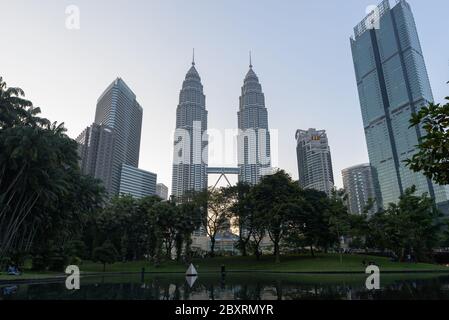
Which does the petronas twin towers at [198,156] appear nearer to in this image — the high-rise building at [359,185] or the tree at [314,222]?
the tree at [314,222]

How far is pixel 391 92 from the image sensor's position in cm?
15000

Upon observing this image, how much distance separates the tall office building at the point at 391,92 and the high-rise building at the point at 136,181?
110376 mm

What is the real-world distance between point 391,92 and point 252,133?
71.1 m

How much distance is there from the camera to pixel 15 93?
32.2 m

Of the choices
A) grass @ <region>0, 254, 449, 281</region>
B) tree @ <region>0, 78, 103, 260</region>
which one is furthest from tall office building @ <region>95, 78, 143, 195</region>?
tree @ <region>0, 78, 103, 260</region>

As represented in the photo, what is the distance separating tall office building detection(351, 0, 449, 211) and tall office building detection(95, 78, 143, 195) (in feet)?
396

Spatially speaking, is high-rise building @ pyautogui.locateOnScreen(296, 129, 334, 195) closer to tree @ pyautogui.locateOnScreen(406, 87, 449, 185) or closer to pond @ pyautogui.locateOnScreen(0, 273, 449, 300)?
pond @ pyautogui.locateOnScreen(0, 273, 449, 300)

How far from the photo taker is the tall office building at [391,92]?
446 feet

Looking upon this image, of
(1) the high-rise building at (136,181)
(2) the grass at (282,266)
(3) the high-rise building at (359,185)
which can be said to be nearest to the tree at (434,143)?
(2) the grass at (282,266)

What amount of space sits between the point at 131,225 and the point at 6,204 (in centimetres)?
2803

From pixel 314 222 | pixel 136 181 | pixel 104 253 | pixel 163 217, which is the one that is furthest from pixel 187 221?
pixel 136 181

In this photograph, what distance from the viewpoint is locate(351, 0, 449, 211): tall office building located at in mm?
136000
